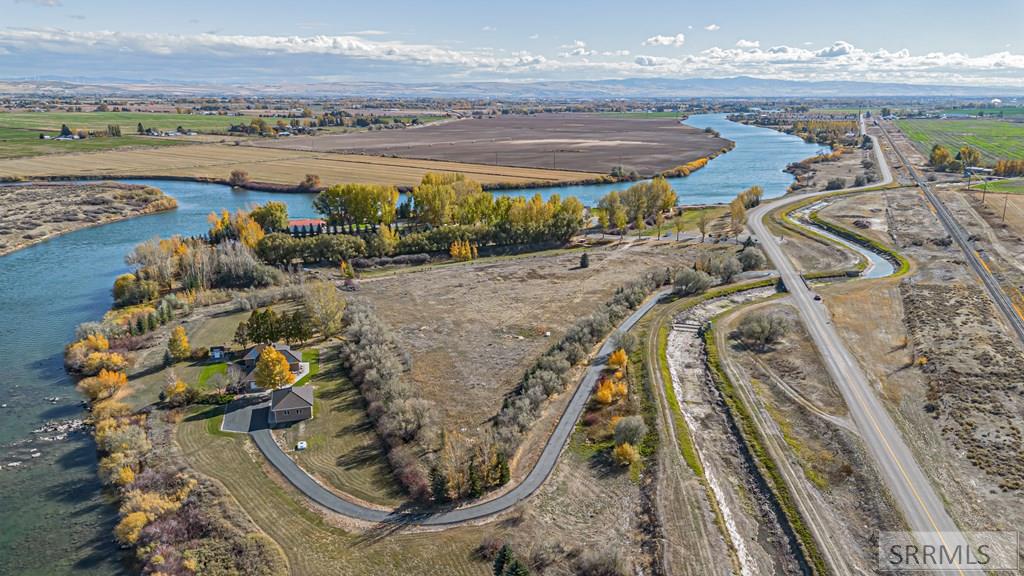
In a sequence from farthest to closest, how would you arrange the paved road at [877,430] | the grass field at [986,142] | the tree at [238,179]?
the grass field at [986,142]
the tree at [238,179]
the paved road at [877,430]

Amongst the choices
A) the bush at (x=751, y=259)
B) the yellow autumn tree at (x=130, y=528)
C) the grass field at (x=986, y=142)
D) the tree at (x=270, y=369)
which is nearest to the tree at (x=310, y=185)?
the tree at (x=270, y=369)

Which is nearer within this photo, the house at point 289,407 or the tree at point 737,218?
the house at point 289,407

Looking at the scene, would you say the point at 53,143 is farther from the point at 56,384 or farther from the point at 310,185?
the point at 56,384

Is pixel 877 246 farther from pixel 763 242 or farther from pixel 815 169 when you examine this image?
pixel 815 169

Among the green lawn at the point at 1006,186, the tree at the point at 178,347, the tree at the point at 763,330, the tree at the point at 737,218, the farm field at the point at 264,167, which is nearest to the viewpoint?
the tree at the point at 178,347

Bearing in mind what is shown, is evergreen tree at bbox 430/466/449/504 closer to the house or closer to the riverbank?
the house

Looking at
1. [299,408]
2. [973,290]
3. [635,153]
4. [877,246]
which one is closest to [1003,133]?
[635,153]

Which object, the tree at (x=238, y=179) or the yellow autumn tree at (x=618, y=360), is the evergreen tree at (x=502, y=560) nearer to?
the yellow autumn tree at (x=618, y=360)

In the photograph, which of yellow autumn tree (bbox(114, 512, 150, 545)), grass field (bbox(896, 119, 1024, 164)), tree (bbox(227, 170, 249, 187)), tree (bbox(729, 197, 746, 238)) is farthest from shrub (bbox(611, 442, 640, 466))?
grass field (bbox(896, 119, 1024, 164))
